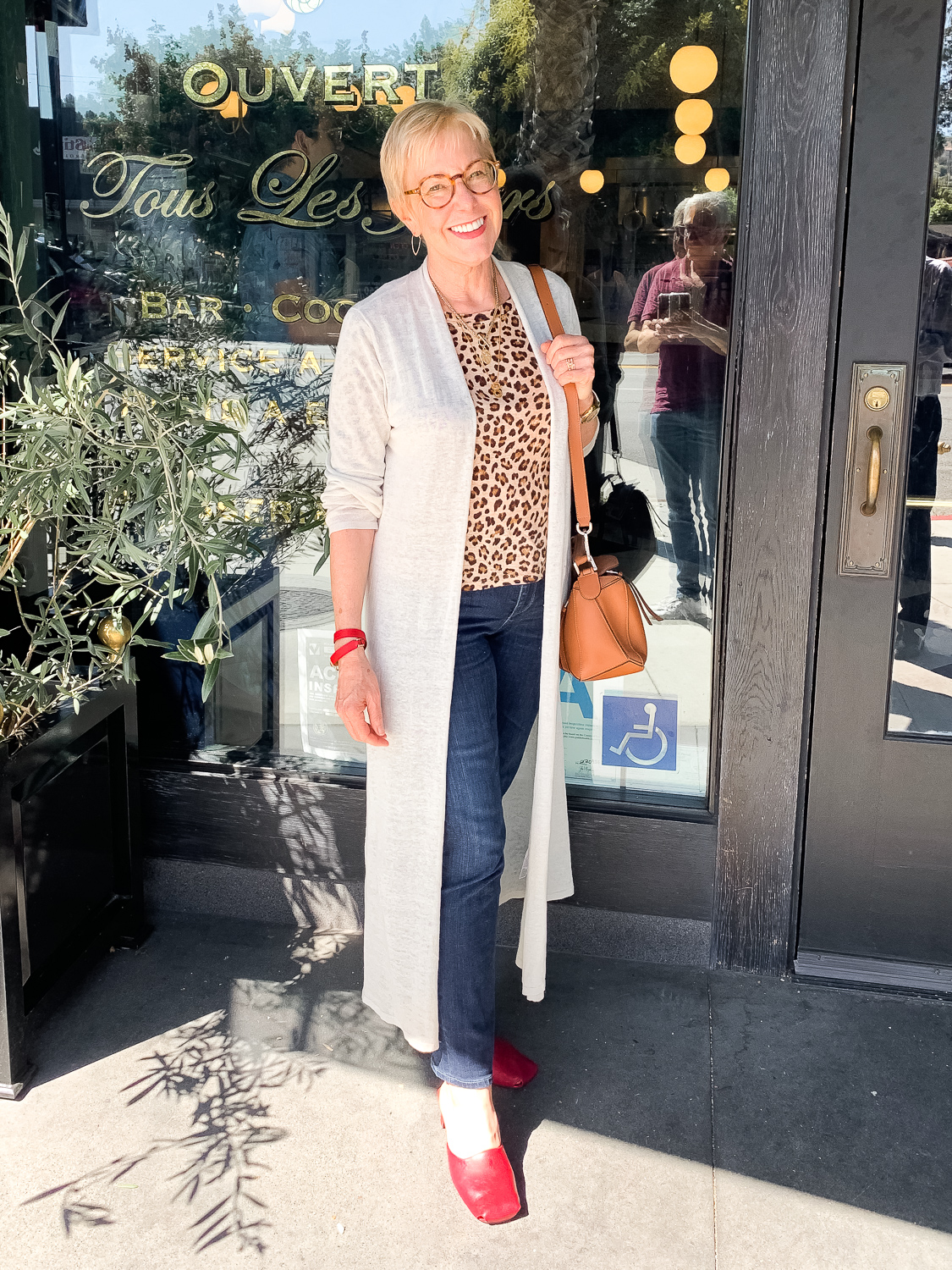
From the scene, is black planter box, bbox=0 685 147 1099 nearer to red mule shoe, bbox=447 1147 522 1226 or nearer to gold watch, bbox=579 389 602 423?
red mule shoe, bbox=447 1147 522 1226

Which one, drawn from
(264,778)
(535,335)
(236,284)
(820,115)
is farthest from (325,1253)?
(820,115)

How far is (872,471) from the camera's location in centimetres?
259

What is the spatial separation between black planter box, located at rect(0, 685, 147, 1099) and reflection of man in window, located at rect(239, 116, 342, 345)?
0.94m

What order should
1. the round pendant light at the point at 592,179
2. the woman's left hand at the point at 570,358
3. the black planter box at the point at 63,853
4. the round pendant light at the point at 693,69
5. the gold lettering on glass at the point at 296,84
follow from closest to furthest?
the woman's left hand at the point at 570,358, the black planter box at the point at 63,853, the round pendant light at the point at 693,69, the round pendant light at the point at 592,179, the gold lettering on glass at the point at 296,84

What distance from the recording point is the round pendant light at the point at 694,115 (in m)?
2.56

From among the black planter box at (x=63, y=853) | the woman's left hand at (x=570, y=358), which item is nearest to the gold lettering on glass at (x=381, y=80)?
the woman's left hand at (x=570, y=358)

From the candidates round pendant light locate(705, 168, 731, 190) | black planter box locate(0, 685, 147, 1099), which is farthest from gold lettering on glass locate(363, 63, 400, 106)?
black planter box locate(0, 685, 147, 1099)

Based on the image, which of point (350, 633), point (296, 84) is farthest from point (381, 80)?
point (350, 633)

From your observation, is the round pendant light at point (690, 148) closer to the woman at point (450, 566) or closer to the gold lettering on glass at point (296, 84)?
the woman at point (450, 566)

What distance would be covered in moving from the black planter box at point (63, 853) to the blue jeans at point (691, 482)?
1.36 meters

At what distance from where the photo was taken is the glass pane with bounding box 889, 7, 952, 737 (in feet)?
8.14

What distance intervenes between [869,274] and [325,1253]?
218 cm

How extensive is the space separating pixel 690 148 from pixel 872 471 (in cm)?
80

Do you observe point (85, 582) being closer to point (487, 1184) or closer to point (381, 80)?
point (381, 80)
